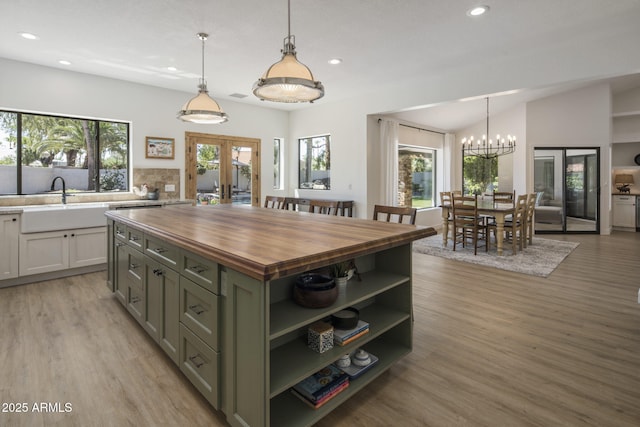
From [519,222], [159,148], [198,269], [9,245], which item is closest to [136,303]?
[198,269]

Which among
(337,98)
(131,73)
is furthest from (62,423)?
(337,98)

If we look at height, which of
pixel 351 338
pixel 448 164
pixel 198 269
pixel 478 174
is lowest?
pixel 351 338

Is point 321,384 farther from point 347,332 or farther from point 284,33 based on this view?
point 284,33

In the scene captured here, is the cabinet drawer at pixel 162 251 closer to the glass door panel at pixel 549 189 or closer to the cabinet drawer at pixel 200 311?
the cabinet drawer at pixel 200 311

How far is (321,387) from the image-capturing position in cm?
169

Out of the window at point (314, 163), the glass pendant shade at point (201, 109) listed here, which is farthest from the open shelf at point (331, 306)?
the window at point (314, 163)

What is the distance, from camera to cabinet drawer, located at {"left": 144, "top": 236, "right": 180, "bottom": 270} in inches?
77.4

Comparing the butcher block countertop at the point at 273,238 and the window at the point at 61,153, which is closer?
the butcher block countertop at the point at 273,238

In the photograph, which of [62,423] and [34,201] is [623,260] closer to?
[62,423]

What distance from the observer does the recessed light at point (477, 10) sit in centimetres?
308

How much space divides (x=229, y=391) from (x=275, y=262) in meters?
0.72

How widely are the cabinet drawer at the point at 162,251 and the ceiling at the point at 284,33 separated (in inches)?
83.1

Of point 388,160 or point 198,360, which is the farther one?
point 388,160

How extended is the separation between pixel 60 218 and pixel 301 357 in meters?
3.87
